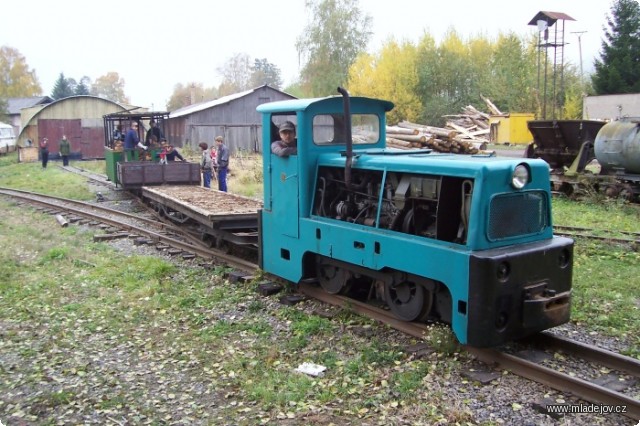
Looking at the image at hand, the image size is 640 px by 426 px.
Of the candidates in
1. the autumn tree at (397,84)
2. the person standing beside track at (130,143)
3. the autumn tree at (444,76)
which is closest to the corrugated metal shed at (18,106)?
the autumn tree at (397,84)

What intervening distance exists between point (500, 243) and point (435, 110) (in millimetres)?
35632

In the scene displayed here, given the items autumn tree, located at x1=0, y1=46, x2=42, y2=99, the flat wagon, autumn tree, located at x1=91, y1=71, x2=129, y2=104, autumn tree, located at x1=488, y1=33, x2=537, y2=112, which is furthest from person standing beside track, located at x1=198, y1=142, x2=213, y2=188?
autumn tree, located at x1=91, y1=71, x2=129, y2=104

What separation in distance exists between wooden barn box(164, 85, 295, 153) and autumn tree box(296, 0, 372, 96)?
1595cm

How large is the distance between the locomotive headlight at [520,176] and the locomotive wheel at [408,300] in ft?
4.58

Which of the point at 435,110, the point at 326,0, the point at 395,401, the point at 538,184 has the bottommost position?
the point at 395,401

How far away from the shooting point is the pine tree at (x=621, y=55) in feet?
108

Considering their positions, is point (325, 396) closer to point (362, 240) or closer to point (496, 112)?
point (362, 240)

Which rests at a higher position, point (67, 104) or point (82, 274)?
point (67, 104)

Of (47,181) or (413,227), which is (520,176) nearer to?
(413,227)

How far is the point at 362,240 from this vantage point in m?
6.46

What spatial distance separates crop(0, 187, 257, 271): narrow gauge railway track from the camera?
32.4 ft

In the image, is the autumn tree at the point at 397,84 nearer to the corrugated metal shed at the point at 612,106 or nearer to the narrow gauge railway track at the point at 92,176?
the corrugated metal shed at the point at 612,106

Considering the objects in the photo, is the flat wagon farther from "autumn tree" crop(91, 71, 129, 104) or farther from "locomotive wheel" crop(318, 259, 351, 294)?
"autumn tree" crop(91, 71, 129, 104)

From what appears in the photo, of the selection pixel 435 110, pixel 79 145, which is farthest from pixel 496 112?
pixel 79 145
